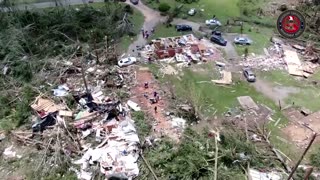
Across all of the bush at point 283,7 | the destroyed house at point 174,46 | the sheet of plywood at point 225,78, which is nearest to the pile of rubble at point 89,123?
the destroyed house at point 174,46

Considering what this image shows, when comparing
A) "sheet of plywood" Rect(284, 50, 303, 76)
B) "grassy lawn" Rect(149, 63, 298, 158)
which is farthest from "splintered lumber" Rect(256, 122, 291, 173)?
"sheet of plywood" Rect(284, 50, 303, 76)

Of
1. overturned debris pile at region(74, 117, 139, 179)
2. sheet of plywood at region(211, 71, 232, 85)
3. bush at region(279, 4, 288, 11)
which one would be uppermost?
bush at region(279, 4, 288, 11)

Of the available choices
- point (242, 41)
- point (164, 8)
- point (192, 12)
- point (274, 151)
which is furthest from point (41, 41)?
point (274, 151)

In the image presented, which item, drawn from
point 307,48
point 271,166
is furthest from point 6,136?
point 307,48

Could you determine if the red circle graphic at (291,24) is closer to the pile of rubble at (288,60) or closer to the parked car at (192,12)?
the pile of rubble at (288,60)

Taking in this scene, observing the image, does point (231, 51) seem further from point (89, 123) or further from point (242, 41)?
point (89, 123)

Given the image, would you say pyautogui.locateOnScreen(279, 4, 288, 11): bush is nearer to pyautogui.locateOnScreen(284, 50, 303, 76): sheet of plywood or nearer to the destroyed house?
pyautogui.locateOnScreen(284, 50, 303, 76): sheet of plywood
